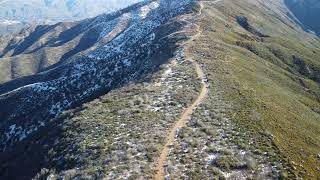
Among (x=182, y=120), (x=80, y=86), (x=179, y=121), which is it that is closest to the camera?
(x=179, y=121)

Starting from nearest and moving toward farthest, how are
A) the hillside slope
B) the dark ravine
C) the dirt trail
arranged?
the dirt trail < the hillside slope < the dark ravine

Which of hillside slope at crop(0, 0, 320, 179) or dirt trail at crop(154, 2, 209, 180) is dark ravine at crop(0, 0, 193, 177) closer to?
hillside slope at crop(0, 0, 320, 179)

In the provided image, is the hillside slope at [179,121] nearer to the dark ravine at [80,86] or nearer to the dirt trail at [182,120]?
the dirt trail at [182,120]

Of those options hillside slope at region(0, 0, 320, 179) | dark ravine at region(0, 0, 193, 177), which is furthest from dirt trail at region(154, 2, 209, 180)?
dark ravine at region(0, 0, 193, 177)

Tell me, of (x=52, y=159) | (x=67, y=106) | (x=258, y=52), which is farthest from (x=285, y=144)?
(x=258, y=52)

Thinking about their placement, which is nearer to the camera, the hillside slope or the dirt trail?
the dirt trail

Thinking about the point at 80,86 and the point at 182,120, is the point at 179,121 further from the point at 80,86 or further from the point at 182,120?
the point at 80,86

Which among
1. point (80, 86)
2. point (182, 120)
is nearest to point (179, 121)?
point (182, 120)

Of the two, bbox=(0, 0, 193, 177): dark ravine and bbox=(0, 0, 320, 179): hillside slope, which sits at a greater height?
bbox=(0, 0, 320, 179): hillside slope

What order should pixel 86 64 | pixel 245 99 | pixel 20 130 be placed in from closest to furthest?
pixel 245 99, pixel 20 130, pixel 86 64

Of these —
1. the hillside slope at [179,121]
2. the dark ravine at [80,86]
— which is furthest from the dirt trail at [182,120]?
the dark ravine at [80,86]

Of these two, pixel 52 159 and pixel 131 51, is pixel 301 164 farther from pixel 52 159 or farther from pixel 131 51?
pixel 131 51
